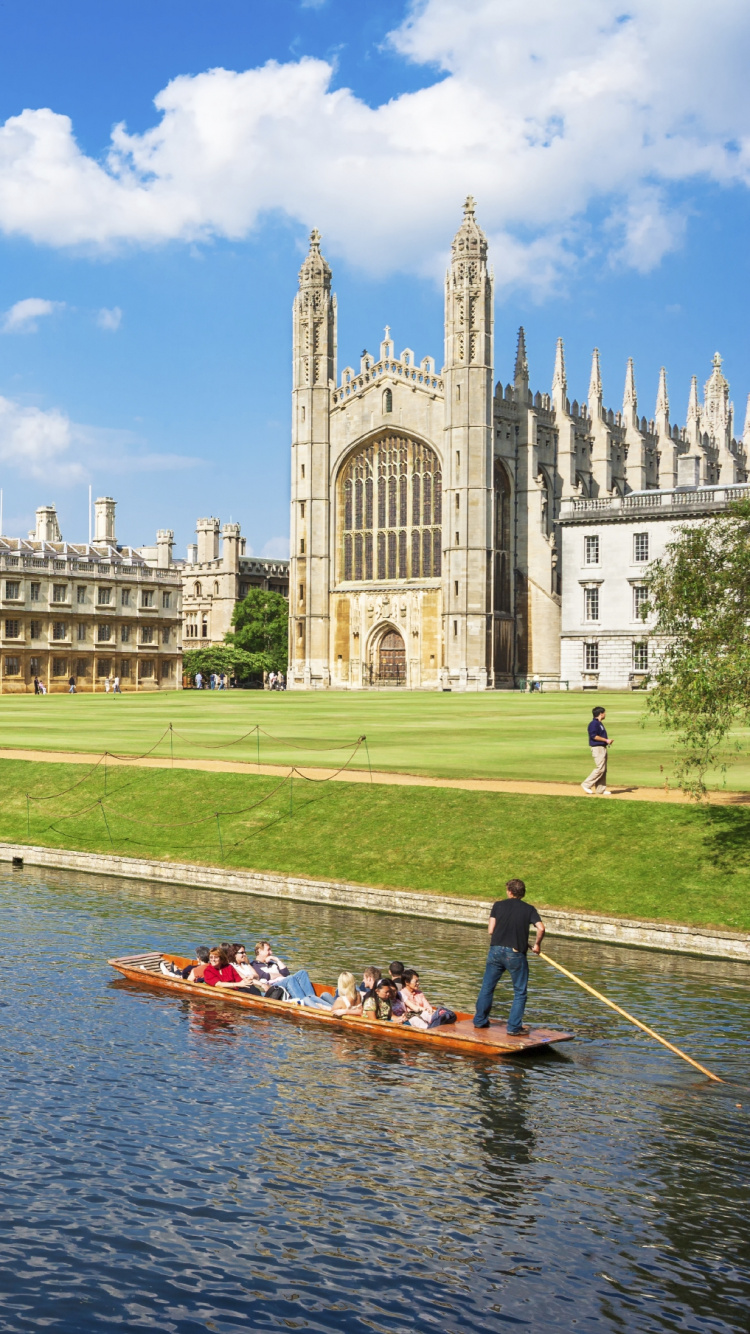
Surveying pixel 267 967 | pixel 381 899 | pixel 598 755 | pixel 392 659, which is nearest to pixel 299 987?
pixel 267 967

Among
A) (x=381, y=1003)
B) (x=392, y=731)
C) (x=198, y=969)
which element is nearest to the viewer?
(x=381, y=1003)

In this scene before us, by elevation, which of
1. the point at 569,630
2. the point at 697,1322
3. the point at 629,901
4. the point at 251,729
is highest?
the point at 569,630

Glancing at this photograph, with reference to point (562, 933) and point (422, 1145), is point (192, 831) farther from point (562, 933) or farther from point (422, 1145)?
point (422, 1145)

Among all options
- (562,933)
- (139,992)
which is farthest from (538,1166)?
(562,933)

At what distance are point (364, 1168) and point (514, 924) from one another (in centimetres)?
452

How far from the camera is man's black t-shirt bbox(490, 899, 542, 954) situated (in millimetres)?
16375

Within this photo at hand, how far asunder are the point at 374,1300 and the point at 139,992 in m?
9.22

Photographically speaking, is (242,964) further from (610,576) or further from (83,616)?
(83,616)

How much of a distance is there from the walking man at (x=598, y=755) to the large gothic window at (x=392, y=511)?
6910 cm

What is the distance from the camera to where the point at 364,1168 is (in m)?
12.6

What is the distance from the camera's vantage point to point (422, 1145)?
13109mm

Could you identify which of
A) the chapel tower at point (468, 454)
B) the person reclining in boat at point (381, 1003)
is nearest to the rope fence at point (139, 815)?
the person reclining in boat at point (381, 1003)

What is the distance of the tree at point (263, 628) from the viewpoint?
4363 inches

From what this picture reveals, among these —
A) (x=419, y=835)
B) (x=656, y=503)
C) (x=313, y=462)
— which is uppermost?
(x=313, y=462)
